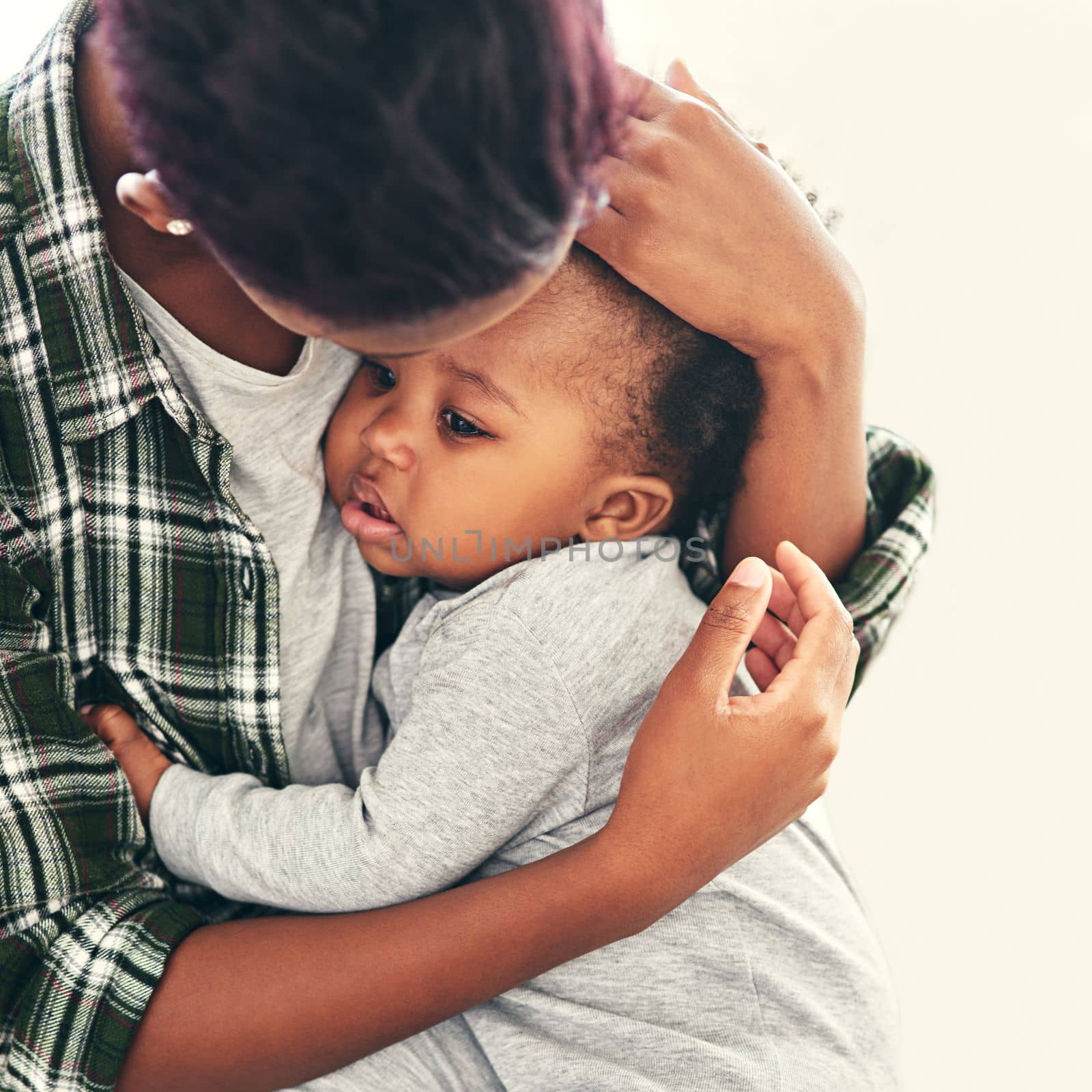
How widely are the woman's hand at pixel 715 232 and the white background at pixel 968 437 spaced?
1.74ft

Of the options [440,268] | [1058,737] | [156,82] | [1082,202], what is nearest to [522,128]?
[440,268]

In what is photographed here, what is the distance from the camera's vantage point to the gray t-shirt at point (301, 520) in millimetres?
883

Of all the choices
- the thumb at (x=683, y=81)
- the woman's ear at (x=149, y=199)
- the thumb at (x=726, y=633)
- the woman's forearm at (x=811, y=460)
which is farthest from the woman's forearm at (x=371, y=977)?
the thumb at (x=683, y=81)

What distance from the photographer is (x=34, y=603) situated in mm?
828

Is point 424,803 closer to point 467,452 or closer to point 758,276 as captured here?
point 467,452

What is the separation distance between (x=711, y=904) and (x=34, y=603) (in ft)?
2.12

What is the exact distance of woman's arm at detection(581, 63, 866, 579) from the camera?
823 millimetres

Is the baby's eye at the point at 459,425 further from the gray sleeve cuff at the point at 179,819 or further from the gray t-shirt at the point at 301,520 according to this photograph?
the gray sleeve cuff at the point at 179,819

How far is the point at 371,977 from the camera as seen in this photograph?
2.57ft

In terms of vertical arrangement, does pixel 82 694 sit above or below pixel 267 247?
below

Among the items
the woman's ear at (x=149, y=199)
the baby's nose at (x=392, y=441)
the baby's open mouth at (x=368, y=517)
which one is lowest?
the baby's open mouth at (x=368, y=517)

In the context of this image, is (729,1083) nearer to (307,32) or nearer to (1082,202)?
(307,32)

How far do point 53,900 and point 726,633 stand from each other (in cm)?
57

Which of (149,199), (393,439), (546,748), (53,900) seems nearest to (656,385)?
(393,439)
